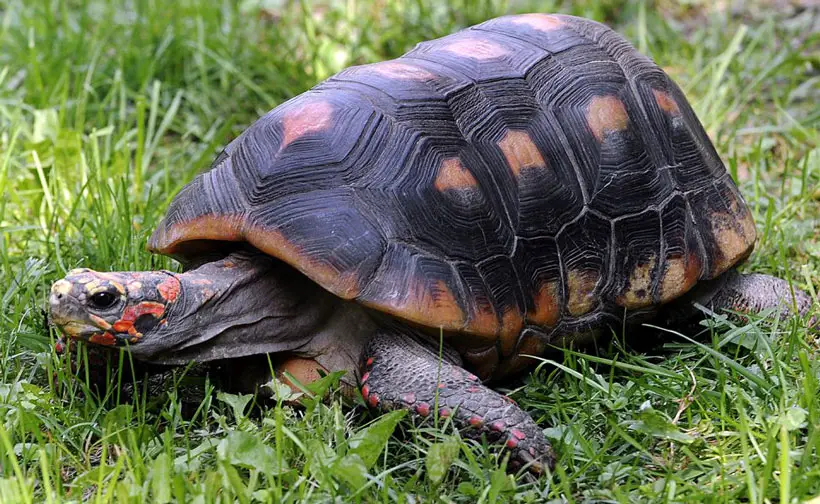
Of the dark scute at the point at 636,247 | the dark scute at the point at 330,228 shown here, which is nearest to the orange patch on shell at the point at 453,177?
the dark scute at the point at 330,228

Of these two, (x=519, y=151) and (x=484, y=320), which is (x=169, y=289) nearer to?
(x=484, y=320)

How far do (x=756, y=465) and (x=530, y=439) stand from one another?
652 millimetres

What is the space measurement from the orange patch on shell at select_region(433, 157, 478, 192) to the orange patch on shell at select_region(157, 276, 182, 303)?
0.91m

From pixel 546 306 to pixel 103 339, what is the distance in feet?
4.91

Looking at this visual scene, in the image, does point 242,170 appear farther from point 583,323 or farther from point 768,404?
point 768,404

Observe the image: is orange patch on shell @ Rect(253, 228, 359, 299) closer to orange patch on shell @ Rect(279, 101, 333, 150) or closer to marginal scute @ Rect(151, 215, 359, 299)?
marginal scute @ Rect(151, 215, 359, 299)

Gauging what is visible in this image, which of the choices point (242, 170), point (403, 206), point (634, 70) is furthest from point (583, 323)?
point (242, 170)

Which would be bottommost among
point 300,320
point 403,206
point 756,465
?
point 756,465

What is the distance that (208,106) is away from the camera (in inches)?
231

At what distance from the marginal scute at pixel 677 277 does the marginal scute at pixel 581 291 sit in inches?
12.2

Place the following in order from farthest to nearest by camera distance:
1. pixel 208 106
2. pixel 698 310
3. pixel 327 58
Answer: pixel 327 58 < pixel 208 106 < pixel 698 310

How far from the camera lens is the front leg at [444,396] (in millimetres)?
2926

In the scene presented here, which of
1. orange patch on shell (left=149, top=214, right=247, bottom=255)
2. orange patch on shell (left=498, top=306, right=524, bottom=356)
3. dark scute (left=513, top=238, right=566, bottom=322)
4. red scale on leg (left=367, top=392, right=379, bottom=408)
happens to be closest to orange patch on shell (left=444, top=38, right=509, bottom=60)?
dark scute (left=513, top=238, right=566, bottom=322)

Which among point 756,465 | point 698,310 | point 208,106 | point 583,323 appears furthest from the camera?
point 208,106
